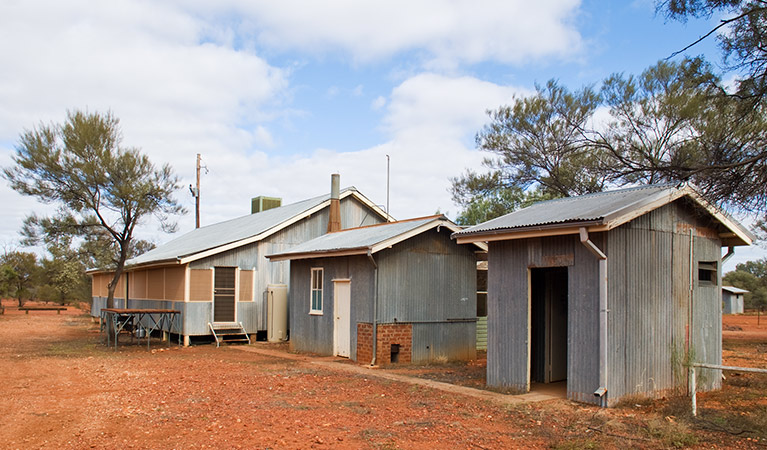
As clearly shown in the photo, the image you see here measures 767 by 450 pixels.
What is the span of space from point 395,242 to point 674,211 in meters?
6.20

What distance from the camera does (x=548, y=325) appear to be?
12.0 metres

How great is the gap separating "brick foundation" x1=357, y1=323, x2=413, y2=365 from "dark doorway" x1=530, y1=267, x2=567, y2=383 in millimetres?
3740

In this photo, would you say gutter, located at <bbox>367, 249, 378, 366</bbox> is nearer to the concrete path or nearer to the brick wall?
the brick wall

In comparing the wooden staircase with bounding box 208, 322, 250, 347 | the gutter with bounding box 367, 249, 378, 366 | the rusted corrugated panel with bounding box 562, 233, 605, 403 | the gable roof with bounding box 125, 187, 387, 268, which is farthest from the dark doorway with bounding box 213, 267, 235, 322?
the rusted corrugated panel with bounding box 562, 233, 605, 403

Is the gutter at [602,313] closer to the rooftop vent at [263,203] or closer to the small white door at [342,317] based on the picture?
the small white door at [342,317]

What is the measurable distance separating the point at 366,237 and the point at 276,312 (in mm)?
5505

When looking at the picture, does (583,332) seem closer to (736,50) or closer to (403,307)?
(736,50)

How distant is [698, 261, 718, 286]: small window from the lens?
11.1m

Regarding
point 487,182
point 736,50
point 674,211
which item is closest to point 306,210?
point 487,182

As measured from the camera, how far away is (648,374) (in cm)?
960

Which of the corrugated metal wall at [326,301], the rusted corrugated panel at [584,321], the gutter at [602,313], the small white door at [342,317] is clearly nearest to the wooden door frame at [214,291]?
the corrugated metal wall at [326,301]

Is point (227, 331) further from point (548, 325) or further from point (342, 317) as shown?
point (548, 325)

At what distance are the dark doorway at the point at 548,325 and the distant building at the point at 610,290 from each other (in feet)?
0.06

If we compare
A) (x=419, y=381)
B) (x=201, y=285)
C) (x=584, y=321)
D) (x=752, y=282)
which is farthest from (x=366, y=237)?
(x=752, y=282)
